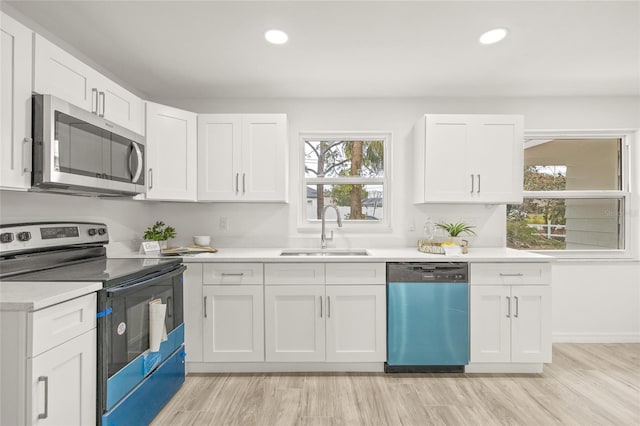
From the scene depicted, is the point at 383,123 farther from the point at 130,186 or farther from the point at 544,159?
the point at 130,186

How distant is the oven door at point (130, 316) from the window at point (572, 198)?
10.4ft

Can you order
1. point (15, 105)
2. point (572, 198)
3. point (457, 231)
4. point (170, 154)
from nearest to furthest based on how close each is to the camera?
point (15, 105)
point (170, 154)
point (457, 231)
point (572, 198)

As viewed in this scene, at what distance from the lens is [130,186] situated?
7.34 feet

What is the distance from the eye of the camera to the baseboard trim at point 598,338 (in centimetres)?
324

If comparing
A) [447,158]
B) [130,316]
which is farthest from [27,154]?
[447,158]

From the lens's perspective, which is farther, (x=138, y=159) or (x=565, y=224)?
(x=565, y=224)

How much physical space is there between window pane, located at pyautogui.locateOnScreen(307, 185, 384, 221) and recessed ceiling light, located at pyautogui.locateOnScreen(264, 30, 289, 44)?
1442 mm

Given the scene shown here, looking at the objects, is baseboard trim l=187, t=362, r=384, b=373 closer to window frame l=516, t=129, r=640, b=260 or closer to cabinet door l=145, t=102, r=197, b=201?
cabinet door l=145, t=102, r=197, b=201

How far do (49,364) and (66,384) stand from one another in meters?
0.15

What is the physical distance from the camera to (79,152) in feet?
5.81

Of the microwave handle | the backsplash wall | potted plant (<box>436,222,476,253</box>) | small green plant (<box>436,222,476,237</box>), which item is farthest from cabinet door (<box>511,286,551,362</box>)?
the microwave handle

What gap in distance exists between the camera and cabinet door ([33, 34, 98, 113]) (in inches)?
63.7

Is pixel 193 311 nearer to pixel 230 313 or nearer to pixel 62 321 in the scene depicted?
pixel 230 313

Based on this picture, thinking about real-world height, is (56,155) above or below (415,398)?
above
